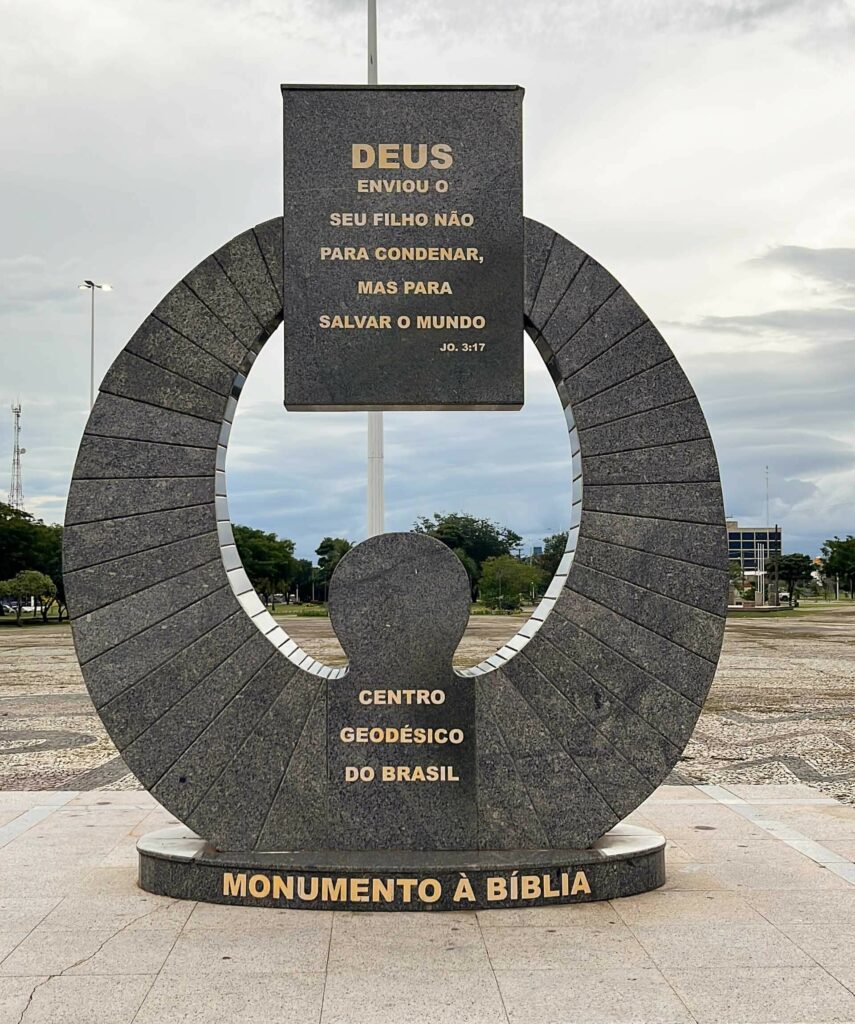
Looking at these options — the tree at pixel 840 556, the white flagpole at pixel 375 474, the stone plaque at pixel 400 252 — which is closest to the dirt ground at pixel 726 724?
the white flagpole at pixel 375 474

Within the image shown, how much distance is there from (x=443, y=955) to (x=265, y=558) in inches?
2758

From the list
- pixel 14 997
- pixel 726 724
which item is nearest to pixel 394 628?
pixel 14 997

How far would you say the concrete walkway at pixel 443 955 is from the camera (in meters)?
6.11

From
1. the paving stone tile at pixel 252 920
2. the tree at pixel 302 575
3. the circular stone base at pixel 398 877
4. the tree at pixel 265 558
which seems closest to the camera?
the paving stone tile at pixel 252 920

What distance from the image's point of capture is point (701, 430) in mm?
8508

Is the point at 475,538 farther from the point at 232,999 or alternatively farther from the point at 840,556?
the point at 232,999

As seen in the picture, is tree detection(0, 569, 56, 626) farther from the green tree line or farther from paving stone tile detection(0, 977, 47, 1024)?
paving stone tile detection(0, 977, 47, 1024)

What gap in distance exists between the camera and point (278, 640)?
28.3ft

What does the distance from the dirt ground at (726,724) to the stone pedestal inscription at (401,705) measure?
18.6 feet

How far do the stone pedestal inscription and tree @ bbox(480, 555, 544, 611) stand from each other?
58.1 metres

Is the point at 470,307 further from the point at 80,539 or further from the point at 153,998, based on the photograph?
the point at 153,998

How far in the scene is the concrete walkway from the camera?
6.11 meters

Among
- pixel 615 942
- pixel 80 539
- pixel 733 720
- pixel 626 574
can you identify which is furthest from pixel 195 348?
pixel 733 720

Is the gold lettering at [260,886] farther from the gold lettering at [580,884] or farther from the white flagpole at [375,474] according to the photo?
the white flagpole at [375,474]
